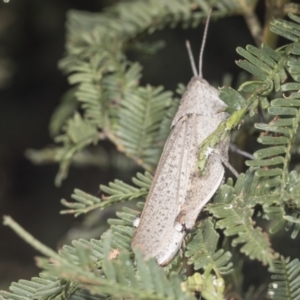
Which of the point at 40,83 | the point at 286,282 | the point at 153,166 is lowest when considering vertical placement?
the point at 286,282

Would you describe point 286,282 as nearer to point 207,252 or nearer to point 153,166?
point 207,252

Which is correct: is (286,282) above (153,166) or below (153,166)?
below

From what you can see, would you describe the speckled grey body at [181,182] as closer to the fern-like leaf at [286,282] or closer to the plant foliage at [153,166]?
the plant foliage at [153,166]

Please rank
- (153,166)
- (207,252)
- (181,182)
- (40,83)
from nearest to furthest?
(207,252) < (181,182) < (153,166) < (40,83)

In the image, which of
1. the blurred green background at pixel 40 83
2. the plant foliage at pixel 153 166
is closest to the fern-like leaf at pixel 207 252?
the plant foliage at pixel 153 166

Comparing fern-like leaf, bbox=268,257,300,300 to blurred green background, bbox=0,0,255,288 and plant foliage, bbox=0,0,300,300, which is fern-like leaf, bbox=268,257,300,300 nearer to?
plant foliage, bbox=0,0,300,300

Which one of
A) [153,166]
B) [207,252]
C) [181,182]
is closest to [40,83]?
[153,166]

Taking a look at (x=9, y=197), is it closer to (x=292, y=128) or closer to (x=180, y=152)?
(x=180, y=152)
